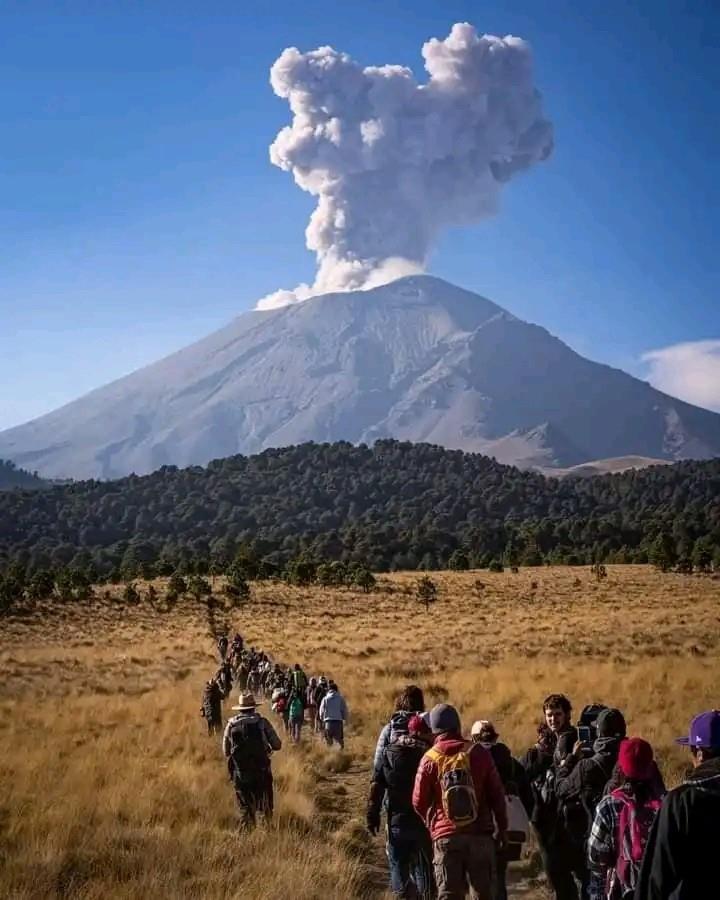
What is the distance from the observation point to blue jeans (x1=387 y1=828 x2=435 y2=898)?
5625 millimetres

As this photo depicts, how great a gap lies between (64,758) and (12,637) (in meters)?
27.2

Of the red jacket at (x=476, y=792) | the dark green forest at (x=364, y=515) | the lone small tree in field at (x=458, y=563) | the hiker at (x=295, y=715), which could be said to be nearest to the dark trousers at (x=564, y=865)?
the red jacket at (x=476, y=792)

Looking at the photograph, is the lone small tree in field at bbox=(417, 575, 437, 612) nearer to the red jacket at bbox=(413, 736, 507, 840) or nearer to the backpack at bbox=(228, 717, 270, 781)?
the backpack at bbox=(228, 717, 270, 781)

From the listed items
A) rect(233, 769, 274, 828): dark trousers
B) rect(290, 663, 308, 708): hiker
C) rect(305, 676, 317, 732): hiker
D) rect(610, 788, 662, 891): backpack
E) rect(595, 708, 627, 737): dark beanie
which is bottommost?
rect(305, 676, 317, 732): hiker

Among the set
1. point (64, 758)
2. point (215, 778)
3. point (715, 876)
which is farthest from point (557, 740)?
point (64, 758)

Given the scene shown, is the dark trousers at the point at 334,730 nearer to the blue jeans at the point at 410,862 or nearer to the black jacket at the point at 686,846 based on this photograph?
the blue jeans at the point at 410,862

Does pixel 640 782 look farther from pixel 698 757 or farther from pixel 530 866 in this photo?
pixel 530 866

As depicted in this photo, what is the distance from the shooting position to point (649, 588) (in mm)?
45156

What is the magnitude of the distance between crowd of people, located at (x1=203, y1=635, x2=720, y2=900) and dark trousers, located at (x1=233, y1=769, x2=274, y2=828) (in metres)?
2.53

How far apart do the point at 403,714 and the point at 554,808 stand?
1311mm

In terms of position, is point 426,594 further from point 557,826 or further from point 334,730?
point 557,826

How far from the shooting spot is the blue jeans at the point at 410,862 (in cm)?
562

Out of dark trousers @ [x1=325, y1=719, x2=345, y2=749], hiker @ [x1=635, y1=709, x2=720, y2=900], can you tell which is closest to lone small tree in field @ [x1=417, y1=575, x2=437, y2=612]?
dark trousers @ [x1=325, y1=719, x2=345, y2=749]

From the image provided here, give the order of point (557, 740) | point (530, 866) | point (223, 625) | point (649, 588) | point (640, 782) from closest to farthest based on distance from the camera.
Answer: point (640, 782) → point (557, 740) → point (530, 866) → point (223, 625) → point (649, 588)
